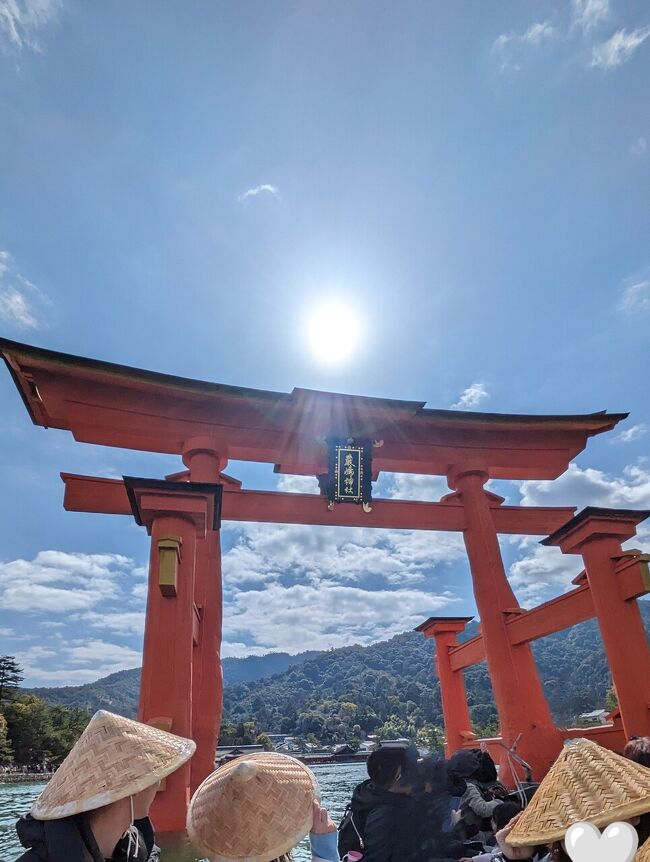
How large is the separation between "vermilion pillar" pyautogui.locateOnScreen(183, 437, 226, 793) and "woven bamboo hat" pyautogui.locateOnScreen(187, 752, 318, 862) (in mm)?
5066

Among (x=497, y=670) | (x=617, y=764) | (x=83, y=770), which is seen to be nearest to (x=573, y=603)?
(x=497, y=670)

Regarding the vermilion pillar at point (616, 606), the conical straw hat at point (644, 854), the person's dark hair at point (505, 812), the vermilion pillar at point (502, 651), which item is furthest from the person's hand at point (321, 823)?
the vermilion pillar at point (502, 651)

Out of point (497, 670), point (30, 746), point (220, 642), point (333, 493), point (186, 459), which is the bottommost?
point (30, 746)

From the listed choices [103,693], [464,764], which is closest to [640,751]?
[464,764]

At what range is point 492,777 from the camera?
3752 mm

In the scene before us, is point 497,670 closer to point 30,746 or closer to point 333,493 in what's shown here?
point 333,493

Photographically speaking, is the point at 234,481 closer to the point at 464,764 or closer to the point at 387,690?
the point at 464,764

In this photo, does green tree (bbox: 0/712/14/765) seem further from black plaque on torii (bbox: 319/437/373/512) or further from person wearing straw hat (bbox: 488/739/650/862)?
person wearing straw hat (bbox: 488/739/650/862)

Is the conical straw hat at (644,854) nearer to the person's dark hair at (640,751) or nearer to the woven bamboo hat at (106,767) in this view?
the woven bamboo hat at (106,767)

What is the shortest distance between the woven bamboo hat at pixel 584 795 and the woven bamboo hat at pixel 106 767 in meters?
1.17

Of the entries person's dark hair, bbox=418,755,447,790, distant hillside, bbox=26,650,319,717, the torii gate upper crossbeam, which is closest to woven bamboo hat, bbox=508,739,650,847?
person's dark hair, bbox=418,755,447,790

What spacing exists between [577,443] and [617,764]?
9.32 m

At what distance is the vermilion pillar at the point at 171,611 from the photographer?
4.95 metres

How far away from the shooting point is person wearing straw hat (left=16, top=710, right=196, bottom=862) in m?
1.58
